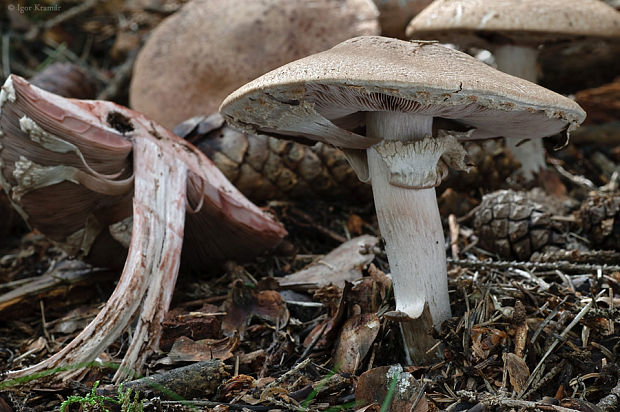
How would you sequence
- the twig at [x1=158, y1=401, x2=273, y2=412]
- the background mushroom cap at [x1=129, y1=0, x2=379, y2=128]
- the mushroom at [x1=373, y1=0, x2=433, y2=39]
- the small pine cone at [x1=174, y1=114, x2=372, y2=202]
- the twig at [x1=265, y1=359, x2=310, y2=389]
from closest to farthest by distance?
the twig at [x1=158, y1=401, x2=273, y2=412]
the twig at [x1=265, y1=359, x2=310, y2=389]
the small pine cone at [x1=174, y1=114, x2=372, y2=202]
the background mushroom cap at [x1=129, y1=0, x2=379, y2=128]
the mushroom at [x1=373, y1=0, x2=433, y2=39]

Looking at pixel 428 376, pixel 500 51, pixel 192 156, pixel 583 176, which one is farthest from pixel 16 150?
pixel 583 176

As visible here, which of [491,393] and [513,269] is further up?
[513,269]

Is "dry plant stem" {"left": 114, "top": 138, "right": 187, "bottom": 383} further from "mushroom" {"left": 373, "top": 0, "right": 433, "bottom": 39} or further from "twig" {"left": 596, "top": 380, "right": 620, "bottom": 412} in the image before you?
"mushroom" {"left": 373, "top": 0, "right": 433, "bottom": 39}

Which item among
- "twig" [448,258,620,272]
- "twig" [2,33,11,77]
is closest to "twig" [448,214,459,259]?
"twig" [448,258,620,272]

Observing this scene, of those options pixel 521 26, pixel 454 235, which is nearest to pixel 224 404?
pixel 454 235

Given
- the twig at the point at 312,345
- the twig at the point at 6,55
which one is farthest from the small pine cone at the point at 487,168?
the twig at the point at 6,55

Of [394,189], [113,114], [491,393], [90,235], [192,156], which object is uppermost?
[113,114]

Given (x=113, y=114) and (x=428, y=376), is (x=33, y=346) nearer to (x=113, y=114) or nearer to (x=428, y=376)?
(x=113, y=114)
